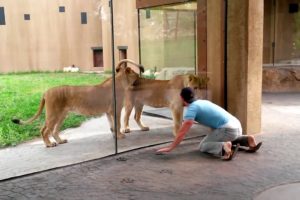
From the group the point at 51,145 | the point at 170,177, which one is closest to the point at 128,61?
the point at 51,145

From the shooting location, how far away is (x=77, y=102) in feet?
19.4

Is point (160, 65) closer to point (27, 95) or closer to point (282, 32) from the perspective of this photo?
point (27, 95)

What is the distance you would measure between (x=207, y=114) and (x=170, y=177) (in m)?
1.18

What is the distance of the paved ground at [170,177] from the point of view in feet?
14.0

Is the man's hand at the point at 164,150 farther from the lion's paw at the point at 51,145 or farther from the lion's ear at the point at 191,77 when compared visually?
the lion's ear at the point at 191,77

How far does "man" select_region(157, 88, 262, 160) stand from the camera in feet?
17.7

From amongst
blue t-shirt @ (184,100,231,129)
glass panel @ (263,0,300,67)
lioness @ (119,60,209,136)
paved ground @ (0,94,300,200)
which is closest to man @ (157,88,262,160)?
blue t-shirt @ (184,100,231,129)

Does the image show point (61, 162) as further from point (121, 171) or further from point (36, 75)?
point (36, 75)

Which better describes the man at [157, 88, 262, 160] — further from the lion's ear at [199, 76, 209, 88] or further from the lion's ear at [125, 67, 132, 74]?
the lion's ear at [199, 76, 209, 88]

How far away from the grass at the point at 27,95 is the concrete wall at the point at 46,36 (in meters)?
0.23

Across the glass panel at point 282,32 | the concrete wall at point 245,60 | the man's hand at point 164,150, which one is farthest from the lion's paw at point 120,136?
the glass panel at point 282,32

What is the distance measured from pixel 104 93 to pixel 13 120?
1.57 m

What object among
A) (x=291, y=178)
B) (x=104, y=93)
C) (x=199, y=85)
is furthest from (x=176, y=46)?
(x=291, y=178)

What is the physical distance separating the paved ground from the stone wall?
22.5ft
